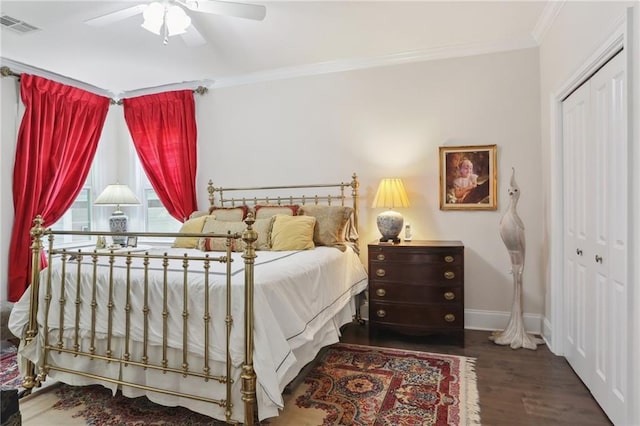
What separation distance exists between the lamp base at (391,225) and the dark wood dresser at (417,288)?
0.70ft

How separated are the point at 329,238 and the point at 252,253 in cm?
Answer: 164

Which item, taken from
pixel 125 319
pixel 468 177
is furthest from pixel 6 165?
pixel 468 177

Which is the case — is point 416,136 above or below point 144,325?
above

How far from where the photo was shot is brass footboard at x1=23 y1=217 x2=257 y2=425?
6.07 feet

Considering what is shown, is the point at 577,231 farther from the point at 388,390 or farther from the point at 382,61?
the point at 382,61

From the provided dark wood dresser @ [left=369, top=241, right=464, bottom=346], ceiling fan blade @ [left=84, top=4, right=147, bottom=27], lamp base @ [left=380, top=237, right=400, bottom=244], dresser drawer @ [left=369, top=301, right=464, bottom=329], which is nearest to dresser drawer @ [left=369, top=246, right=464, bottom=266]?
dark wood dresser @ [left=369, top=241, right=464, bottom=346]

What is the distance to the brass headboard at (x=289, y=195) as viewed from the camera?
3.97m

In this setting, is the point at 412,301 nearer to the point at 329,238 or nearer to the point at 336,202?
the point at 329,238

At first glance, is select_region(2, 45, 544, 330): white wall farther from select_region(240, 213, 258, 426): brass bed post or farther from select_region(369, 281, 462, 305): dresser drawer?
select_region(240, 213, 258, 426): brass bed post

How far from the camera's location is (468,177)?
3641mm

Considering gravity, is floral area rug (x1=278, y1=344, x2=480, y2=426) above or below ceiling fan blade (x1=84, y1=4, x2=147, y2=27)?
below

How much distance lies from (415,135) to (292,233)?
1.69 meters

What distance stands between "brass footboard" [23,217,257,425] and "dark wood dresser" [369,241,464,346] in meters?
1.69

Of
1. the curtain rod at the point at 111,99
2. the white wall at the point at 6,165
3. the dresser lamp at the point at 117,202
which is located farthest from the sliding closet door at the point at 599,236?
the white wall at the point at 6,165
